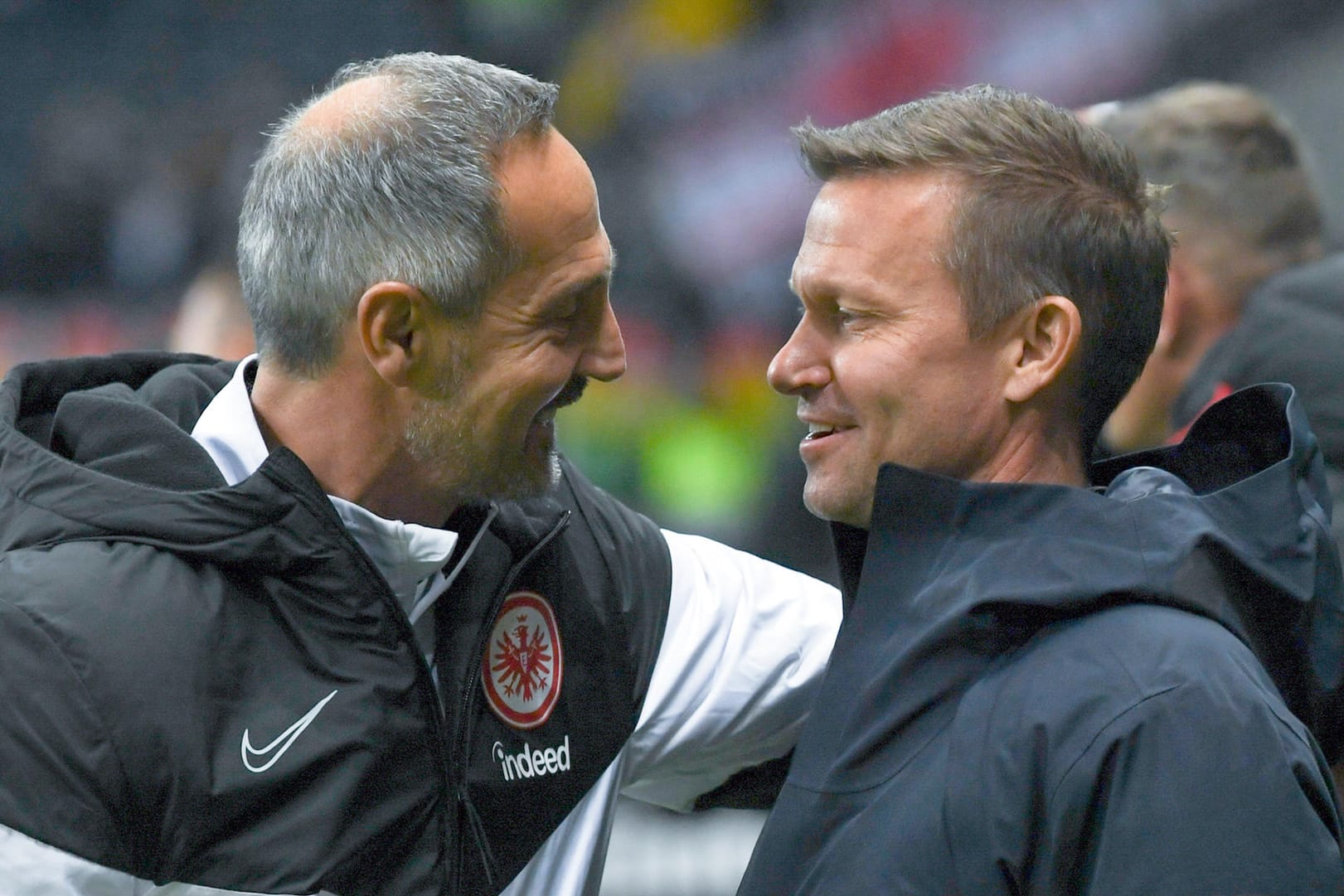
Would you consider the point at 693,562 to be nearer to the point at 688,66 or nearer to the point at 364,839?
the point at 364,839

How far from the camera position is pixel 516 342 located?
1805mm

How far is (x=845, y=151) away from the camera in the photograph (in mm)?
1656

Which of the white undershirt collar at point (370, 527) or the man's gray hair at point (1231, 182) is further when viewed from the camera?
the man's gray hair at point (1231, 182)

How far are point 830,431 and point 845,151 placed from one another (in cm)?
30

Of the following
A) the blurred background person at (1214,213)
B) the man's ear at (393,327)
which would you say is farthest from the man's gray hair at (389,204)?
the blurred background person at (1214,213)

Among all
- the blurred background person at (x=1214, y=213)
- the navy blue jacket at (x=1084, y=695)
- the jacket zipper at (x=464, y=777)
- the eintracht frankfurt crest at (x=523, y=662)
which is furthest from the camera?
the blurred background person at (x=1214, y=213)

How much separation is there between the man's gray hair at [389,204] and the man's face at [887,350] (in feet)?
1.21

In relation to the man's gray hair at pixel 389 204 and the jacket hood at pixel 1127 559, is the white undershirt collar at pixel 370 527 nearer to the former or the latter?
the man's gray hair at pixel 389 204

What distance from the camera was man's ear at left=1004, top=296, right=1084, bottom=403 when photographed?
1.58 meters

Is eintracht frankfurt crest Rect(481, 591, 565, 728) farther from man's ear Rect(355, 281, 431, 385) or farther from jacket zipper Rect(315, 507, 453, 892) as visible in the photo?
man's ear Rect(355, 281, 431, 385)

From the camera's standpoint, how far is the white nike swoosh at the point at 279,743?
1.57 m

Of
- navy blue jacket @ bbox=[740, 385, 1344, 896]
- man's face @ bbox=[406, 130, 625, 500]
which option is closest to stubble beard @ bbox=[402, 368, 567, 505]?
man's face @ bbox=[406, 130, 625, 500]

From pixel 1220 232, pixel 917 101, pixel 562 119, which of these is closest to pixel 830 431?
pixel 917 101

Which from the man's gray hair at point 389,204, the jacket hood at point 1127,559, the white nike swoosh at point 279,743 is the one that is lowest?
the white nike swoosh at point 279,743
